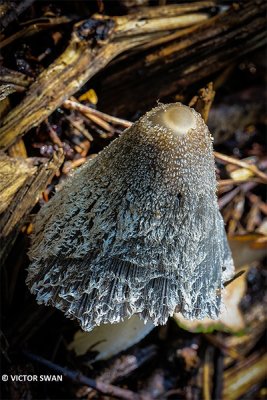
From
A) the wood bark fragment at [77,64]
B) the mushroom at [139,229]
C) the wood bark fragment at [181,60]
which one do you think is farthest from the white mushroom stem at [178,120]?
the wood bark fragment at [181,60]

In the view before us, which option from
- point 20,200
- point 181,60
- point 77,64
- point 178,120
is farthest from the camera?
point 181,60

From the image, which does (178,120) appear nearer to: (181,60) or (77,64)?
(77,64)

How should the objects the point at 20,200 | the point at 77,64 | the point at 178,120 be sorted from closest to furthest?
the point at 178,120 → the point at 20,200 → the point at 77,64

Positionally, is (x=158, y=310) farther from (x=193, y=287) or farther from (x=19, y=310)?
(x=19, y=310)

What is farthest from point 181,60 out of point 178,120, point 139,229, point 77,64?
point 139,229

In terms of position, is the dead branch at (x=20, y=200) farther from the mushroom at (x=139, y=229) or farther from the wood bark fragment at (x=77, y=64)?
the mushroom at (x=139, y=229)

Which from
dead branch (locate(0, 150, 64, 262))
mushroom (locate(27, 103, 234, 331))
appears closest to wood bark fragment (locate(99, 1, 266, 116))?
dead branch (locate(0, 150, 64, 262))

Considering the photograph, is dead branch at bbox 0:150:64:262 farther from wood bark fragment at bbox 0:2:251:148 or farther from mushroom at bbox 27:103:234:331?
mushroom at bbox 27:103:234:331

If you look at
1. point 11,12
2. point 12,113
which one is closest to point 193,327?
point 12,113

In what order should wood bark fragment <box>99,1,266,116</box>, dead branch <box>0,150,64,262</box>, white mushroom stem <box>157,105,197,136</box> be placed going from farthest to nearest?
wood bark fragment <box>99,1,266,116</box>
dead branch <box>0,150,64,262</box>
white mushroom stem <box>157,105,197,136</box>
